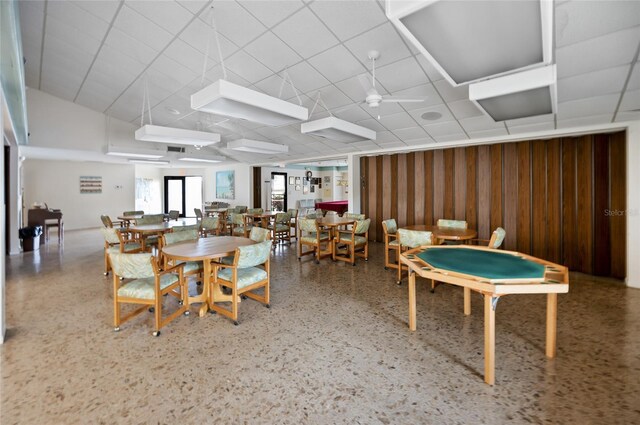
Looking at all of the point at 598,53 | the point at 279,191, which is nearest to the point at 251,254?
the point at 598,53

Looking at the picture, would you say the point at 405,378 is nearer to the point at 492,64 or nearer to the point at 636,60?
the point at 492,64

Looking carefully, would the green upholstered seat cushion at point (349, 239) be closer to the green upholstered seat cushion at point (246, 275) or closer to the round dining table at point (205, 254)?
the round dining table at point (205, 254)

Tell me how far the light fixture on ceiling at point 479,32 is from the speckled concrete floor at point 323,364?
7.60ft

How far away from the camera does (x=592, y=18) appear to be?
8.07ft

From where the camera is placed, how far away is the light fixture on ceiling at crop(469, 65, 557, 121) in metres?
2.48

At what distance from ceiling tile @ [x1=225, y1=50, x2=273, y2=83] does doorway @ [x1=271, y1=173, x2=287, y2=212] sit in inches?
341

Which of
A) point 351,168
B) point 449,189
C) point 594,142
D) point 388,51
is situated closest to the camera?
point 388,51

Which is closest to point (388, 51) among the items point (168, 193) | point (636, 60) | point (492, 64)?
point (492, 64)

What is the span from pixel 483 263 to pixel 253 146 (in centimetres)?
565

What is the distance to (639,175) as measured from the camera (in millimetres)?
3984

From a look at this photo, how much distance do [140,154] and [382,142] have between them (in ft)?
20.5

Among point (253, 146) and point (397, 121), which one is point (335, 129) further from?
point (253, 146)

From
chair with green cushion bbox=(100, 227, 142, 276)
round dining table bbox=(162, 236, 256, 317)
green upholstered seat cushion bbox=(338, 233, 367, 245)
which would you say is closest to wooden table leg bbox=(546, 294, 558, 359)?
round dining table bbox=(162, 236, 256, 317)

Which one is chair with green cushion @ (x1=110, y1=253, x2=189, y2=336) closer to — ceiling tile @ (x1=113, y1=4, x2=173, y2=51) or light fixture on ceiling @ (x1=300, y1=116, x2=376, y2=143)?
light fixture on ceiling @ (x1=300, y1=116, x2=376, y2=143)
